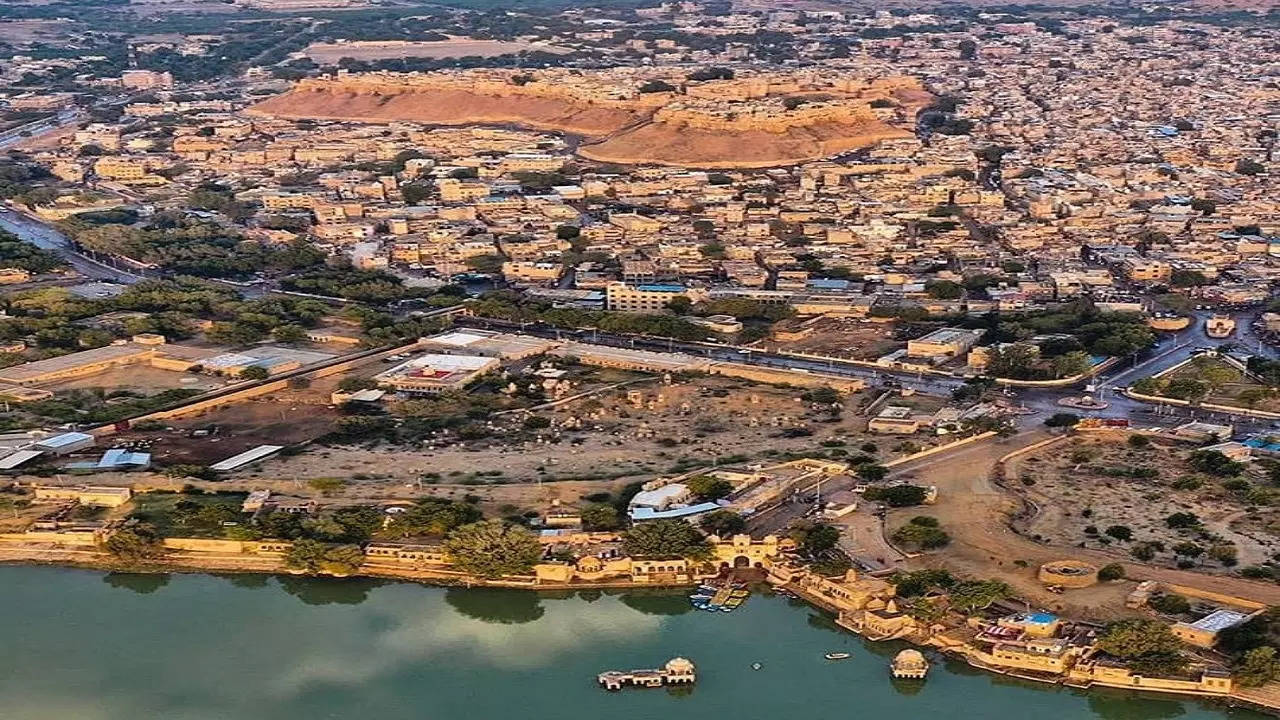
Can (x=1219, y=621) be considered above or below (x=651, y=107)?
above

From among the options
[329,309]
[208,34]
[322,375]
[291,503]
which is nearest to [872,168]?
[329,309]

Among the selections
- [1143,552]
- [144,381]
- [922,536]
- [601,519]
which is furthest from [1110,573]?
[144,381]

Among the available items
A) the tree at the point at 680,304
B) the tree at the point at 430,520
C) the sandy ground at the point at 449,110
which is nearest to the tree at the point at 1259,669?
the tree at the point at 430,520

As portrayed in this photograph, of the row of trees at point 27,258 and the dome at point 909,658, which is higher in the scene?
the dome at point 909,658

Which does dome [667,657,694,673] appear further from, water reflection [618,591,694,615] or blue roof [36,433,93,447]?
blue roof [36,433,93,447]

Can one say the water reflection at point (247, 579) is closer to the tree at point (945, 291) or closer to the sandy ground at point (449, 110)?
the tree at point (945, 291)

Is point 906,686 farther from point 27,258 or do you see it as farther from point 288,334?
point 27,258
